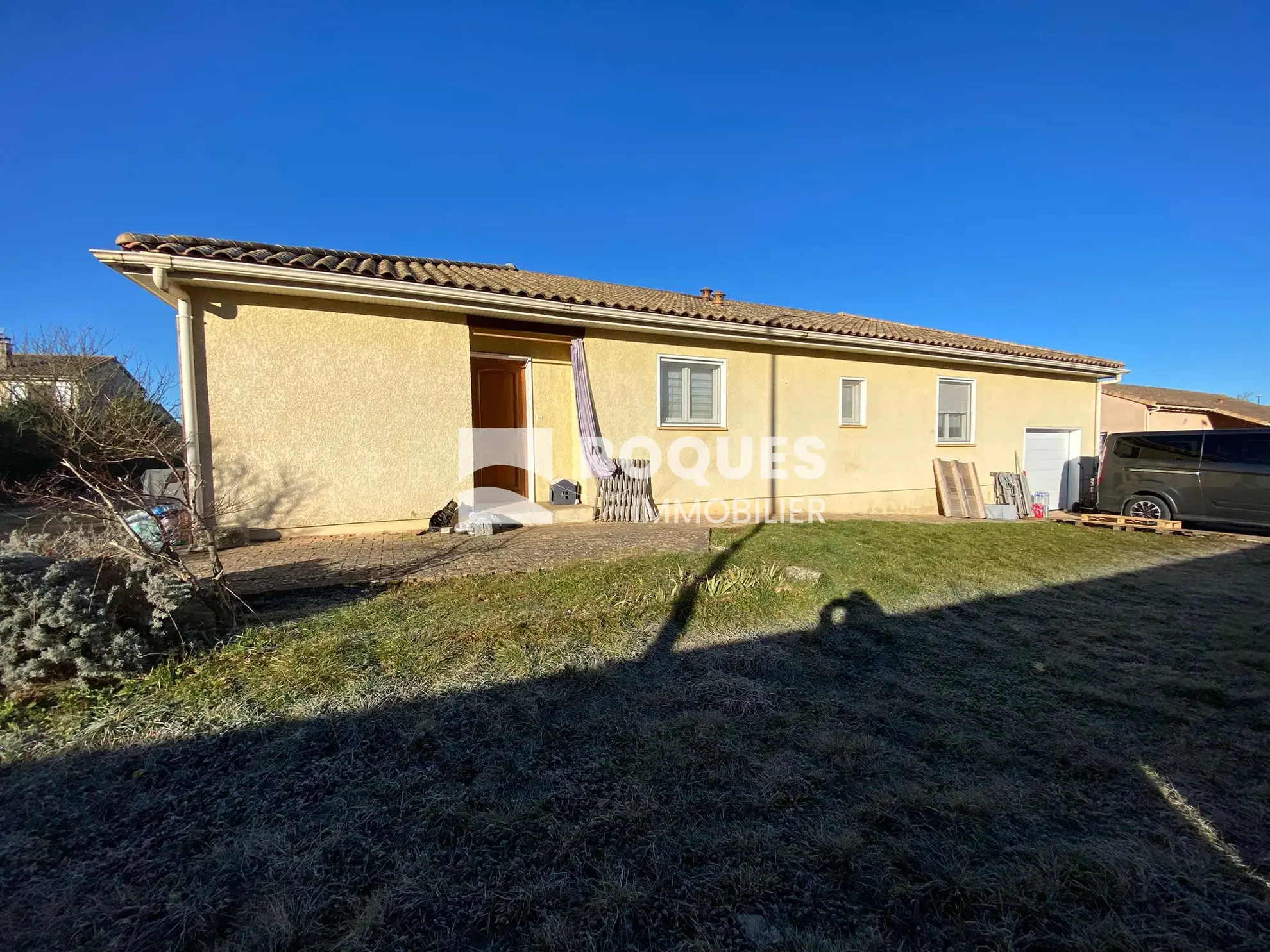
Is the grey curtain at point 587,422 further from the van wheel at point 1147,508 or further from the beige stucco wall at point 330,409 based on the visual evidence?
the van wheel at point 1147,508

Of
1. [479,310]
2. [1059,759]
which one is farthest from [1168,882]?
[479,310]

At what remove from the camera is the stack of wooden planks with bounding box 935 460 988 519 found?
11844mm

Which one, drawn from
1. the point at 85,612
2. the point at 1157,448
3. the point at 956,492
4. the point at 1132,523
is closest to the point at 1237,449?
the point at 1157,448

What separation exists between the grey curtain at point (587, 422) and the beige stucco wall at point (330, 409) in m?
1.65

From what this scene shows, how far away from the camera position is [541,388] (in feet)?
29.3

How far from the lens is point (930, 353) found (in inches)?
446

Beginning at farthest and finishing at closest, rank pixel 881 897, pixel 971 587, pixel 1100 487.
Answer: pixel 1100 487
pixel 971 587
pixel 881 897

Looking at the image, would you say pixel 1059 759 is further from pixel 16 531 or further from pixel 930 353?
pixel 930 353

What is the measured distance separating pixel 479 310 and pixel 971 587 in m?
6.72

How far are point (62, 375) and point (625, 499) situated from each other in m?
17.6

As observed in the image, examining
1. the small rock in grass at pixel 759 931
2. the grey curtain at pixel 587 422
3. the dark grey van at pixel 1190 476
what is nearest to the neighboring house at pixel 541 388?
the grey curtain at pixel 587 422

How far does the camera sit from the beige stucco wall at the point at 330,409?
21.2ft

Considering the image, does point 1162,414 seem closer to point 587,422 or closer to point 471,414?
point 587,422

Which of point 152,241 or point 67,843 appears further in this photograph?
point 152,241
